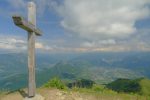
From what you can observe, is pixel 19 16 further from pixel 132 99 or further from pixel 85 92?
pixel 132 99

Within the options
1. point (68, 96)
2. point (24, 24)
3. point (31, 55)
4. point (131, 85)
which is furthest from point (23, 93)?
point (131, 85)

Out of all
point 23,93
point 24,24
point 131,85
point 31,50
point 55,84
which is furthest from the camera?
point 131,85

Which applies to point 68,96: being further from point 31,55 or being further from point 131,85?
point 131,85

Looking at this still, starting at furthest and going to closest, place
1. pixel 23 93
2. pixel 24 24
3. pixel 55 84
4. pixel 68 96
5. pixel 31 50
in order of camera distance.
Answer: pixel 55 84, pixel 68 96, pixel 23 93, pixel 31 50, pixel 24 24

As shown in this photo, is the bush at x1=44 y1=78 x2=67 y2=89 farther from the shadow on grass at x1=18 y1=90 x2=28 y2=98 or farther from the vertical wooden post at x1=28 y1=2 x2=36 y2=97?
the vertical wooden post at x1=28 y1=2 x2=36 y2=97

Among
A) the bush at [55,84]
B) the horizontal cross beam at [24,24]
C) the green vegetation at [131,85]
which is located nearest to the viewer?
the horizontal cross beam at [24,24]

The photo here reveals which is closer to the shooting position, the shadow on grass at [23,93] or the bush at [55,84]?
the shadow on grass at [23,93]

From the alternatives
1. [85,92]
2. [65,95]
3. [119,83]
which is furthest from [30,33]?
[119,83]

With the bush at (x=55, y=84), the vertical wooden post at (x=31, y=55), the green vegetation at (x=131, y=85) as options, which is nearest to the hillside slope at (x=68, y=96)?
the bush at (x=55, y=84)

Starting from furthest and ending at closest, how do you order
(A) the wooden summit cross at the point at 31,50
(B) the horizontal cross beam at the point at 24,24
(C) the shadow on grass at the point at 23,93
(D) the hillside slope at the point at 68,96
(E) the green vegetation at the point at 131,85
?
(E) the green vegetation at the point at 131,85 → (D) the hillside slope at the point at 68,96 → (C) the shadow on grass at the point at 23,93 → (A) the wooden summit cross at the point at 31,50 → (B) the horizontal cross beam at the point at 24,24

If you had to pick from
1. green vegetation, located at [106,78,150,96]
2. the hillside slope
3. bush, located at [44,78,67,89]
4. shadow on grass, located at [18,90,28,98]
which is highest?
bush, located at [44,78,67,89]

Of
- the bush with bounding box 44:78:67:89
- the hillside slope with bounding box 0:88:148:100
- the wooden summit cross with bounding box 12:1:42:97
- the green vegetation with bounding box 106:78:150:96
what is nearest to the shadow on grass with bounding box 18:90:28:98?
the hillside slope with bounding box 0:88:148:100

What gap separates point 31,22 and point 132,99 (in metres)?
8.47

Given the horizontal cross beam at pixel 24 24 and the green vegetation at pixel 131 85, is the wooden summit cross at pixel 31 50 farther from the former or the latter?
the green vegetation at pixel 131 85
